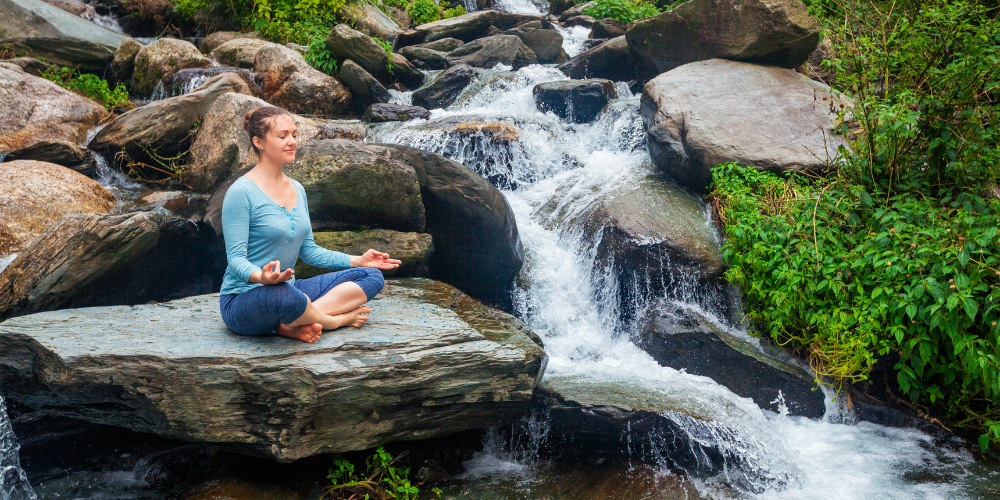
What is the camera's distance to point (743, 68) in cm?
812

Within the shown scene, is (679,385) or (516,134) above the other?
(516,134)

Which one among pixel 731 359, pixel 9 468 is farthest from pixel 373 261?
pixel 731 359

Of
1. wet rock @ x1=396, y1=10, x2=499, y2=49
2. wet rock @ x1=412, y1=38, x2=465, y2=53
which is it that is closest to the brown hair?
wet rock @ x1=412, y1=38, x2=465, y2=53

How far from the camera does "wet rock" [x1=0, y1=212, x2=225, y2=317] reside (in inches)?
178

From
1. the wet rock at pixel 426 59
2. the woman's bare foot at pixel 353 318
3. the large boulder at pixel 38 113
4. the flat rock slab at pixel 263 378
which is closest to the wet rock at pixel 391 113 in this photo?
the wet rock at pixel 426 59

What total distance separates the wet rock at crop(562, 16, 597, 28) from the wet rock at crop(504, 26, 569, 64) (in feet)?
9.11

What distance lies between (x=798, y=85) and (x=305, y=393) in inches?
291

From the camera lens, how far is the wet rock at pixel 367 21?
1393 centimetres

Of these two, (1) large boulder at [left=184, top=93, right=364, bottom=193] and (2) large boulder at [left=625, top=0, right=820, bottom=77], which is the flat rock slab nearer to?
(1) large boulder at [left=184, top=93, right=364, bottom=193]

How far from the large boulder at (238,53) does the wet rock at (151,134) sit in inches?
153

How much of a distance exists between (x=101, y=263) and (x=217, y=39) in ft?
33.8

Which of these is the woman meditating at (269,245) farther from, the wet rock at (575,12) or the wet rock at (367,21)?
the wet rock at (575,12)

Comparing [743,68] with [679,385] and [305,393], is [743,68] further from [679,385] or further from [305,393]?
[305,393]

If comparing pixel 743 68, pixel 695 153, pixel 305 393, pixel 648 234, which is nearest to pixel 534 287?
pixel 648 234
